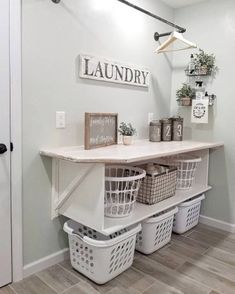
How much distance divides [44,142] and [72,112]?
325 mm

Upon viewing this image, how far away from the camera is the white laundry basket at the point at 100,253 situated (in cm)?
184

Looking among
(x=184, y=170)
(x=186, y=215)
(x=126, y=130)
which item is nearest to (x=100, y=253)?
(x=126, y=130)

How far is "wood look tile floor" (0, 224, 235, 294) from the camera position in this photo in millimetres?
1845

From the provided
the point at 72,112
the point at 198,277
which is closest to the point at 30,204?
the point at 72,112

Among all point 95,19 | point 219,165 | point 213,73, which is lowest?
point 219,165

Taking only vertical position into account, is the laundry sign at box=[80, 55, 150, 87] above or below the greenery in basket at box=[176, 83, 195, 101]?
above

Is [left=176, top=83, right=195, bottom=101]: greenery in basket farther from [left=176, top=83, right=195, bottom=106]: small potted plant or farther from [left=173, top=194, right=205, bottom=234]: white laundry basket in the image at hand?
[left=173, top=194, right=205, bottom=234]: white laundry basket

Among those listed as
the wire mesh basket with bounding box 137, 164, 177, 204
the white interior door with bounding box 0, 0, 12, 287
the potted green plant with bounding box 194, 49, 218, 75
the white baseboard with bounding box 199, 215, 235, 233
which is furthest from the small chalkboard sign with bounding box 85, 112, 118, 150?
the white baseboard with bounding box 199, 215, 235, 233

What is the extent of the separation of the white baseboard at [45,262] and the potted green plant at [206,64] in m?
A: 2.07

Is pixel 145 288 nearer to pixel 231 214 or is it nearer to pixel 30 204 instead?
Answer: pixel 30 204

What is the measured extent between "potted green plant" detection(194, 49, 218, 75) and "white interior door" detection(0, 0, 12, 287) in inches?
71.9

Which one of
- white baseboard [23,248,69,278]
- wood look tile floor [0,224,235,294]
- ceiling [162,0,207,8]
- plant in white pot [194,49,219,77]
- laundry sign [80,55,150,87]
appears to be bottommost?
wood look tile floor [0,224,235,294]

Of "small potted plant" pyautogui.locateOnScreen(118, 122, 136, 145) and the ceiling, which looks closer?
"small potted plant" pyautogui.locateOnScreen(118, 122, 136, 145)

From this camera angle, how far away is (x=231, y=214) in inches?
110
